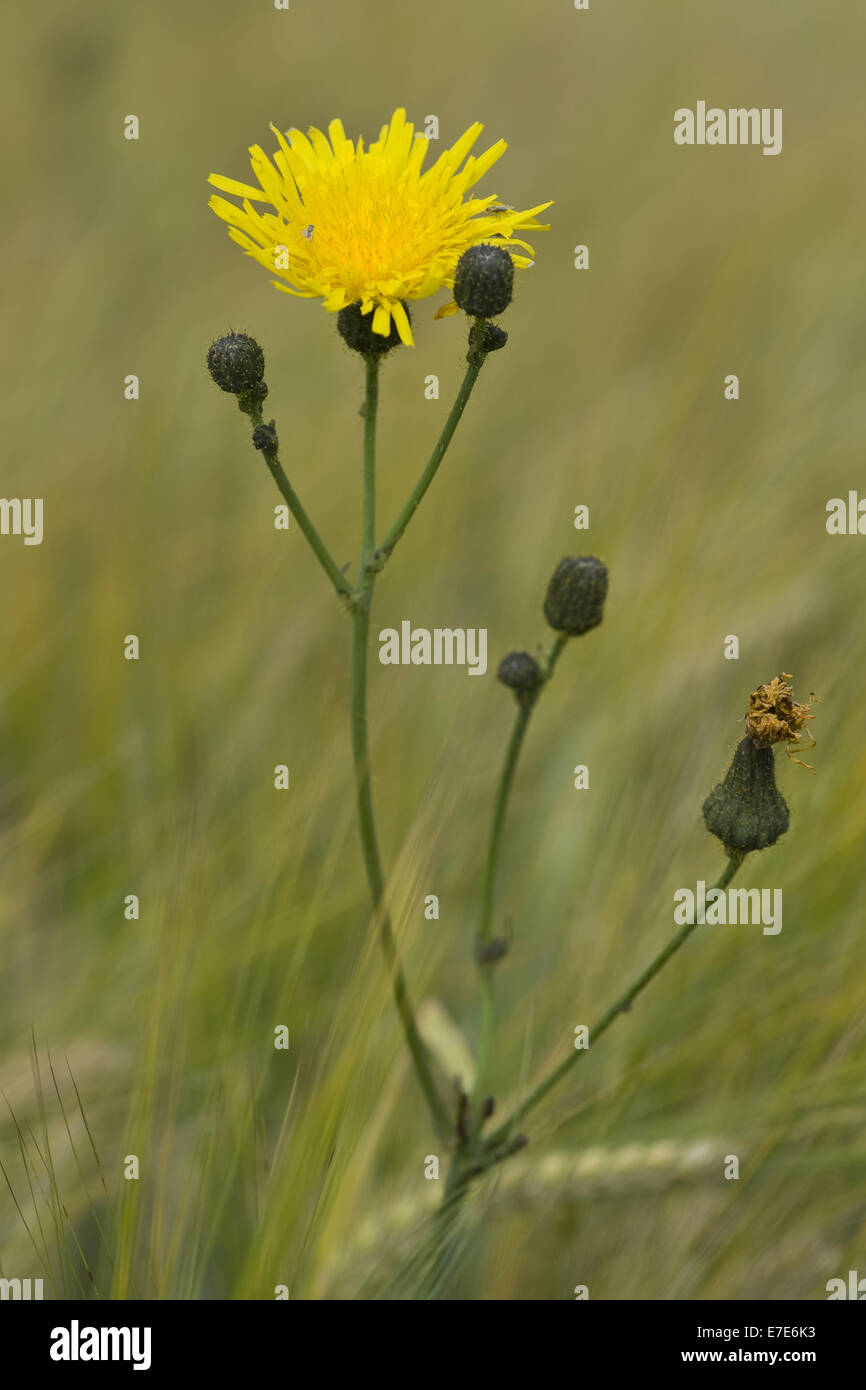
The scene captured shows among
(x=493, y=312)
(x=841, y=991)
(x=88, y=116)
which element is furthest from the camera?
(x=88, y=116)

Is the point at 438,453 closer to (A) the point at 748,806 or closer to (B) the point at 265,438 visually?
(B) the point at 265,438

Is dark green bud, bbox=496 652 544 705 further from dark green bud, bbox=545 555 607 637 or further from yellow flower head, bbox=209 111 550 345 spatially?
yellow flower head, bbox=209 111 550 345

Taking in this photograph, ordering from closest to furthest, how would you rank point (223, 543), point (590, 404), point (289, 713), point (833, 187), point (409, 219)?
point (409, 219) < point (289, 713) < point (223, 543) < point (590, 404) < point (833, 187)

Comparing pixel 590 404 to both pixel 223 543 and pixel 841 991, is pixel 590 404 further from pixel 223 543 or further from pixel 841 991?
pixel 841 991

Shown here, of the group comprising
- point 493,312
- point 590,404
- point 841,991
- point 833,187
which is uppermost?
point 833,187

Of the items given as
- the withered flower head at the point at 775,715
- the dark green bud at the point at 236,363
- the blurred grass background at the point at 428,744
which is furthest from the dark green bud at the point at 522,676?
the dark green bud at the point at 236,363
